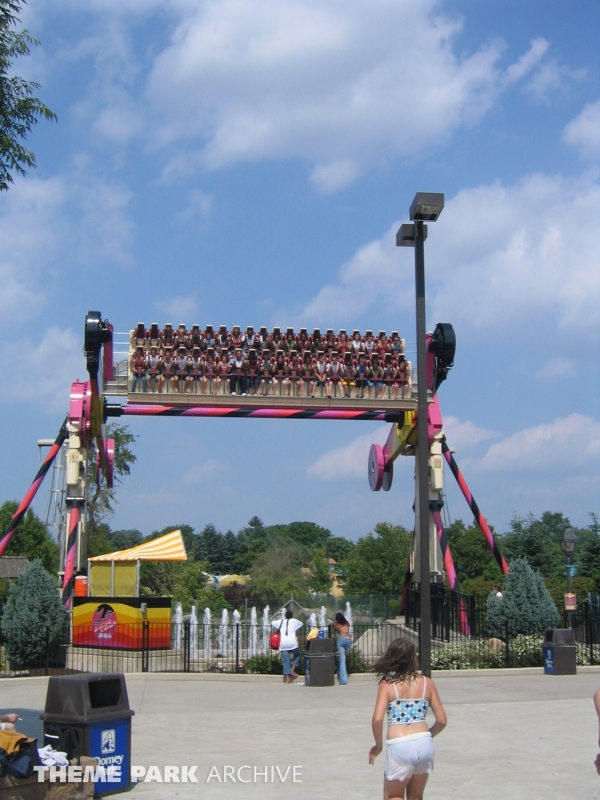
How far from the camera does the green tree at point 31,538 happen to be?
57.2 meters

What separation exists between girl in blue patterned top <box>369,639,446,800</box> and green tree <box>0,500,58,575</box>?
53.7m

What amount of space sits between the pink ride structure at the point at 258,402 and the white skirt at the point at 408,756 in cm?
2095

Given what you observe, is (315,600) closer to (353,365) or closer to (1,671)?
(353,365)

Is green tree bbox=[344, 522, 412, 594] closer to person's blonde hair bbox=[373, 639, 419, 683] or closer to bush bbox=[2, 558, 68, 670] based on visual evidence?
bush bbox=[2, 558, 68, 670]

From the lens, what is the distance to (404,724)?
18.8 ft

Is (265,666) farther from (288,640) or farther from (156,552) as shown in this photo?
(156,552)

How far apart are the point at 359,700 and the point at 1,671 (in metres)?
9.31

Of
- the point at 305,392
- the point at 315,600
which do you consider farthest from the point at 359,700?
the point at 315,600

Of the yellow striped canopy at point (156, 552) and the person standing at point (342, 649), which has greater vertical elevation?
the yellow striped canopy at point (156, 552)

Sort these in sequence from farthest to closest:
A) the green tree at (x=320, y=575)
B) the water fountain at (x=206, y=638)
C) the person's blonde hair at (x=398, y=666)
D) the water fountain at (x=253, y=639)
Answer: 1. the green tree at (x=320, y=575)
2. the water fountain at (x=253, y=639)
3. the water fountain at (x=206, y=638)
4. the person's blonde hair at (x=398, y=666)

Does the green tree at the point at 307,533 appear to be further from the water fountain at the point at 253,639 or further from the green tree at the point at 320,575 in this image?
the water fountain at the point at 253,639

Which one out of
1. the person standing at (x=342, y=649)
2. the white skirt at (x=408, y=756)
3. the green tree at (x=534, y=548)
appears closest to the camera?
the white skirt at (x=408, y=756)

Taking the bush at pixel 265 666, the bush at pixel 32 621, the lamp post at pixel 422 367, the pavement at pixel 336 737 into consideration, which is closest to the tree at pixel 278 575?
the bush at pixel 32 621

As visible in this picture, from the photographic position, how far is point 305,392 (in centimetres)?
2727
